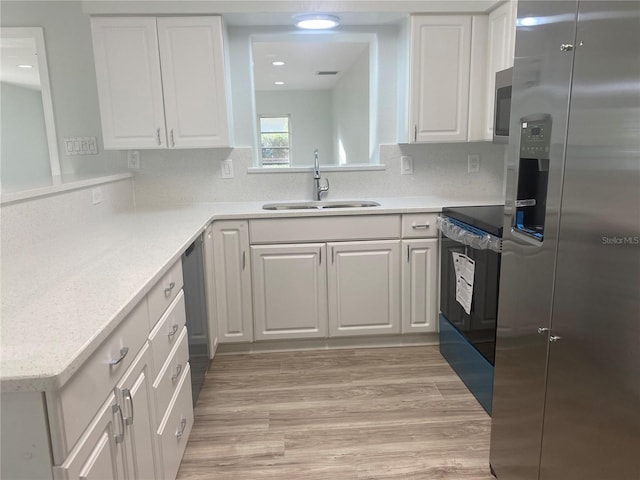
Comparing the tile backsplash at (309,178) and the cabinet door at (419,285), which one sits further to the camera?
the tile backsplash at (309,178)

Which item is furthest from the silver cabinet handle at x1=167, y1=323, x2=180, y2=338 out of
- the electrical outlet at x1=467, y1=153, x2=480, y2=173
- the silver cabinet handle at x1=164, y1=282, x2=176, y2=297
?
the electrical outlet at x1=467, y1=153, x2=480, y2=173

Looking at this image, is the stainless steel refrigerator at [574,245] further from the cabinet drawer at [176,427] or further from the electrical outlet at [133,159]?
the electrical outlet at [133,159]

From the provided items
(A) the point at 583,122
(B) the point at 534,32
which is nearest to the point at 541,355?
(A) the point at 583,122

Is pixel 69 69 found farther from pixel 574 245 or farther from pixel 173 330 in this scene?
pixel 574 245

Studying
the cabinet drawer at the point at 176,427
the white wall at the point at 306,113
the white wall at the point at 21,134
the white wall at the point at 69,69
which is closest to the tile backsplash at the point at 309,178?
the white wall at the point at 69,69

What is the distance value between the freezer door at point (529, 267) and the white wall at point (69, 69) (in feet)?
8.58

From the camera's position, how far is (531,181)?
150 centimetres

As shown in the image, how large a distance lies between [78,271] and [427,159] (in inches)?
97.2

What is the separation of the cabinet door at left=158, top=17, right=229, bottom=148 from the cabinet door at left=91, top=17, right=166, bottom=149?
6 cm

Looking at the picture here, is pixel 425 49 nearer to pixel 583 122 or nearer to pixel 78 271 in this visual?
pixel 583 122

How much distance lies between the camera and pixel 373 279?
2902mm

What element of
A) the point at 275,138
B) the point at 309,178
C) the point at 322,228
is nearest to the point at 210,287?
the point at 322,228

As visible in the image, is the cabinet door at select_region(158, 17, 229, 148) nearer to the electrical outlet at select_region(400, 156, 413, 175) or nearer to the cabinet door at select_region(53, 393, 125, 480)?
the electrical outlet at select_region(400, 156, 413, 175)

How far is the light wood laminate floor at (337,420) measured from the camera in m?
1.91
